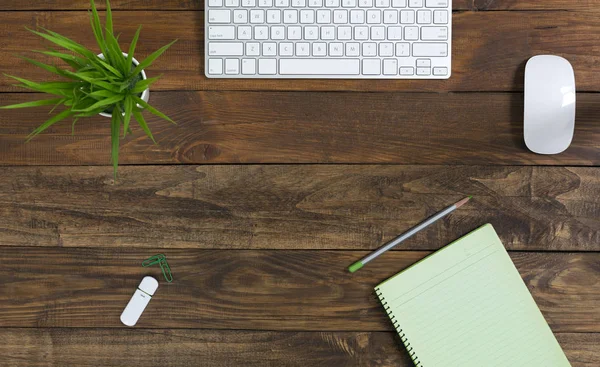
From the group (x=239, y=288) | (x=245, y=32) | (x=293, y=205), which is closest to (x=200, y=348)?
(x=239, y=288)

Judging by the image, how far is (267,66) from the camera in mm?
798

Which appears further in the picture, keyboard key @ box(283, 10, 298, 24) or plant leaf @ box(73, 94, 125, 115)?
keyboard key @ box(283, 10, 298, 24)

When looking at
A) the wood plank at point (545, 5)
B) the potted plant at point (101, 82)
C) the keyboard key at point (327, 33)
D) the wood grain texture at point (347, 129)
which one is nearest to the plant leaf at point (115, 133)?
the potted plant at point (101, 82)

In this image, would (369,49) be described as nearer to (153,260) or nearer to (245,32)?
(245,32)

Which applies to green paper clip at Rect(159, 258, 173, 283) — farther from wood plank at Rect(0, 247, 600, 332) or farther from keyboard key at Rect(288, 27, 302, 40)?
keyboard key at Rect(288, 27, 302, 40)

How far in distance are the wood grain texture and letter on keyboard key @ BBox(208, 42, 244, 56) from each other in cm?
7

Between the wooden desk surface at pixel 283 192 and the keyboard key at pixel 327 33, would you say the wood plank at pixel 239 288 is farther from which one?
the keyboard key at pixel 327 33

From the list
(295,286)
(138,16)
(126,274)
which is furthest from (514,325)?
(138,16)

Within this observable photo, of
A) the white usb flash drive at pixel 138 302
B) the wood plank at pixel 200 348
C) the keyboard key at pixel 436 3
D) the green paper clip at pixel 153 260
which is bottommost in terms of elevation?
the wood plank at pixel 200 348

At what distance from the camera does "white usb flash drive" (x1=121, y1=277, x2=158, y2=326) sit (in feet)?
2.66

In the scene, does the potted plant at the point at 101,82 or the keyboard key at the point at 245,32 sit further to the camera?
the keyboard key at the point at 245,32

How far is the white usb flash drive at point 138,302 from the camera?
811 mm

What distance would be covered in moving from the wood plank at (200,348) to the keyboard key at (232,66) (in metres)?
0.44

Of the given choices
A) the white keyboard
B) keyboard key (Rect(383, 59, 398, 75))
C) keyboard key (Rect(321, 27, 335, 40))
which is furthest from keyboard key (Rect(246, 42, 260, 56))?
keyboard key (Rect(383, 59, 398, 75))
